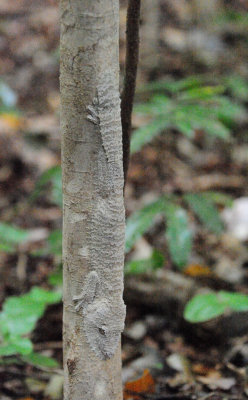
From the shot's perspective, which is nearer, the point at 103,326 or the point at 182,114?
the point at 103,326

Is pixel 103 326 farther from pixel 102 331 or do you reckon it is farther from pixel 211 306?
pixel 211 306

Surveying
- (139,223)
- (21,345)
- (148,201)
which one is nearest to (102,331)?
(21,345)

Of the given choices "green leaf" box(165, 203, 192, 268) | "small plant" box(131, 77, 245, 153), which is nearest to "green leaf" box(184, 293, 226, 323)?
"green leaf" box(165, 203, 192, 268)

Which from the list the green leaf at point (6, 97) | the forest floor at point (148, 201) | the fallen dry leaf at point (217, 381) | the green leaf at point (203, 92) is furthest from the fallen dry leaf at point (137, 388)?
the green leaf at point (6, 97)

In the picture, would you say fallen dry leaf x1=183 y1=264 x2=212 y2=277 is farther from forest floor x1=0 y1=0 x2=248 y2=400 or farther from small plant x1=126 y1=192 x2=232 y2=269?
small plant x1=126 y1=192 x2=232 y2=269

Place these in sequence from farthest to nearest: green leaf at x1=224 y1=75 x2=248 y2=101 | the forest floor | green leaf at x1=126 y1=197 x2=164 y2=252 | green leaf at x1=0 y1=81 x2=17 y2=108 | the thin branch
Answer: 1. green leaf at x1=0 y1=81 x2=17 y2=108
2. green leaf at x1=224 y1=75 x2=248 y2=101
3. green leaf at x1=126 y1=197 x2=164 y2=252
4. the forest floor
5. the thin branch

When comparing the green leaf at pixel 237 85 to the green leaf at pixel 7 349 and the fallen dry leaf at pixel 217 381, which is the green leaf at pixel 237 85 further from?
the green leaf at pixel 7 349

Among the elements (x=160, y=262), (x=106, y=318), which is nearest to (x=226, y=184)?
(x=160, y=262)
